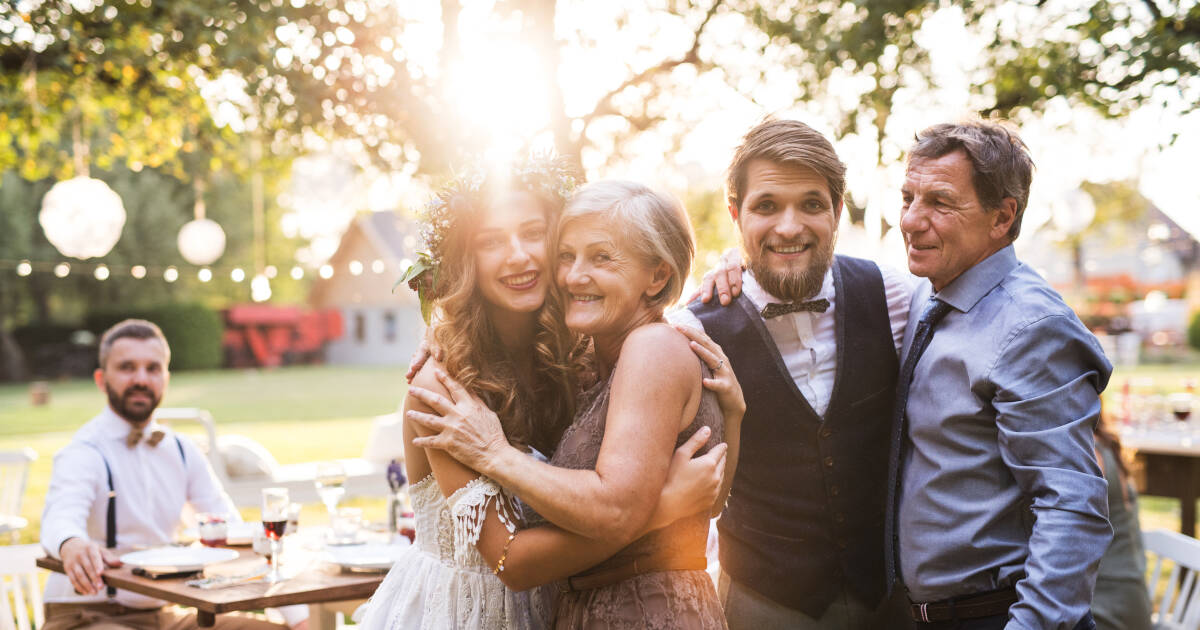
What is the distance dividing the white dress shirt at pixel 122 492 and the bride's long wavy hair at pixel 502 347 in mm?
2294

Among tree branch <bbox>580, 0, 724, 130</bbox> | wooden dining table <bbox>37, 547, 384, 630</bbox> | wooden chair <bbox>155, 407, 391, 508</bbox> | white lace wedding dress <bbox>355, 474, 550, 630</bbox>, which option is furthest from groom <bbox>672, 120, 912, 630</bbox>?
wooden chair <bbox>155, 407, 391, 508</bbox>

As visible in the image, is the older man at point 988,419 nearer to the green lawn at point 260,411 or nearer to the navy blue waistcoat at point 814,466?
the navy blue waistcoat at point 814,466

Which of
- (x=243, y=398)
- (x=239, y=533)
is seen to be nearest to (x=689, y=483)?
(x=239, y=533)

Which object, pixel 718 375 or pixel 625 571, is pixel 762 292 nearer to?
pixel 718 375

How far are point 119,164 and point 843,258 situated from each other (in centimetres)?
3072

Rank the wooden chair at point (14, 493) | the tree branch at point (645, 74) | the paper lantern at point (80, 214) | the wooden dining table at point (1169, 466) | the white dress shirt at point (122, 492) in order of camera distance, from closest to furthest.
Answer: the white dress shirt at point (122, 492), the wooden dining table at point (1169, 466), the wooden chair at point (14, 493), the tree branch at point (645, 74), the paper lantern at point (80, 214)

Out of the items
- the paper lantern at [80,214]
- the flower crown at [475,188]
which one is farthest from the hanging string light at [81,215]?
the flower crown at [475,188]

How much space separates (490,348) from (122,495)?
2586 millimetres

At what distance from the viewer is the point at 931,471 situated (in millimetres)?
2152

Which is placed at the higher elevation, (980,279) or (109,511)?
(980,279)

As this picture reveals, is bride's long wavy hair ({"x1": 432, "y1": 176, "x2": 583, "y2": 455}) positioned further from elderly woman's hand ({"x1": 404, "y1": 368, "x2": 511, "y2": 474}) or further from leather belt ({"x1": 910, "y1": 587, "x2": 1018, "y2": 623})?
leather belt ({"x1": 910, "y1": 587, "x2": 1018, "y2": 623})

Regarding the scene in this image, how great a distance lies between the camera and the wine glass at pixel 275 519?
133 inches

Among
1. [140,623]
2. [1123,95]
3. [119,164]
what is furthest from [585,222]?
[119,164]

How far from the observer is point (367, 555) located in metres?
3.53
